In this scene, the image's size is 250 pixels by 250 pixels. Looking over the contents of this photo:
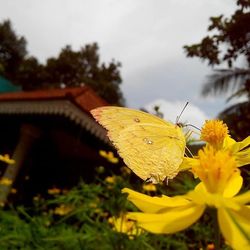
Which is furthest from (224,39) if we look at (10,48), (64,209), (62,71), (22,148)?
(10,48)

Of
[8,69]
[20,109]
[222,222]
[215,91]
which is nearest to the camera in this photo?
[222,222]

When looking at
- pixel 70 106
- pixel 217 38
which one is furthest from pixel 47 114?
pixel 217 38

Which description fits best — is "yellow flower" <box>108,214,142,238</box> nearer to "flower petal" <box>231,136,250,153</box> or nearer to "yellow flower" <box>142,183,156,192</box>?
"yellow flower" <box>142,183,156,192</box>

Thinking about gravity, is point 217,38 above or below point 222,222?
above

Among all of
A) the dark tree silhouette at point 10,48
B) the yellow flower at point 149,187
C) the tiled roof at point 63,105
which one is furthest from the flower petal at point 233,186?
the dark tree silhouette at point 10,48

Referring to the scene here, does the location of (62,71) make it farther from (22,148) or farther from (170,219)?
(170,219)

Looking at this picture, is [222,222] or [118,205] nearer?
[222,222]

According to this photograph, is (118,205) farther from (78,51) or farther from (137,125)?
(78,51)
